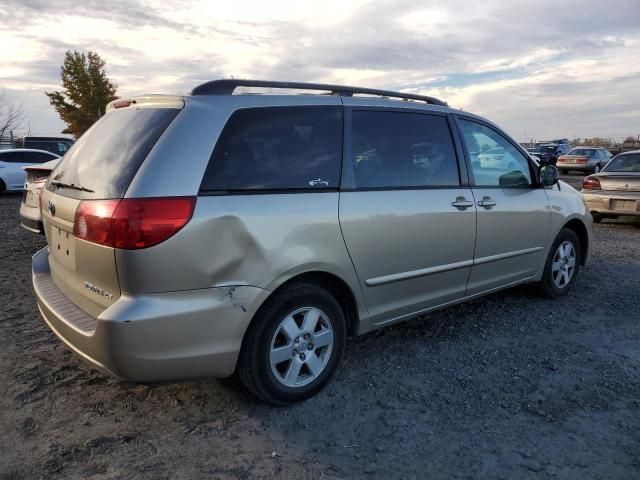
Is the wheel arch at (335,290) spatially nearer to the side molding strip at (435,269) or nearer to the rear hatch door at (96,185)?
the side molding strip at (435,269)

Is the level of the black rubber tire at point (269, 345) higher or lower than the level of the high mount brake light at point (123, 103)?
lower

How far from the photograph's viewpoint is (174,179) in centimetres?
265

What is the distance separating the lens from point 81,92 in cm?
4259

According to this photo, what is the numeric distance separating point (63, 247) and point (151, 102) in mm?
948

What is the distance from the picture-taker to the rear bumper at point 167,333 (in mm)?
2564

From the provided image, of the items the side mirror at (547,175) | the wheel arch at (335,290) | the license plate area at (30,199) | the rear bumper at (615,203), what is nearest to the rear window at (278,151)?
the wheel arch at (335,290)

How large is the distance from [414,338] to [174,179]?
7.64 ft

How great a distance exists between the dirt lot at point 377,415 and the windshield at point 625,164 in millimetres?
6732

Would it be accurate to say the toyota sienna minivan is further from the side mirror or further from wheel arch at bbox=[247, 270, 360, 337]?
the side mirror

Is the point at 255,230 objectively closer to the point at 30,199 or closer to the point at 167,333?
the point at 167,333

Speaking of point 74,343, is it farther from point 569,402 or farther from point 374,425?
point 569,402

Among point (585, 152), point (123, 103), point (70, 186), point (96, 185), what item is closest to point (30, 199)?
Answer: point (123, 103)

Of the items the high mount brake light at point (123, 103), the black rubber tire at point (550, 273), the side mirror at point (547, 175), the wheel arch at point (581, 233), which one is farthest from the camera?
the wheel arch at point (581, 233)

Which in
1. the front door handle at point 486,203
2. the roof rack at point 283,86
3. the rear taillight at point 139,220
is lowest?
the front door handle at point 486,203
